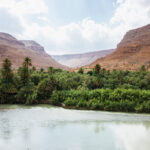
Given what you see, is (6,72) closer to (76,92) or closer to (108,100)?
(76,92)

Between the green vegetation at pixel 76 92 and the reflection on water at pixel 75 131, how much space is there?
94.8 inches

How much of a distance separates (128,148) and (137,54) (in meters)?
77.2

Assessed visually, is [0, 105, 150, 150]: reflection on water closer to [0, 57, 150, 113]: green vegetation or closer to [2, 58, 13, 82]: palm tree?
[0, 57, 150, 113]: green vegetation

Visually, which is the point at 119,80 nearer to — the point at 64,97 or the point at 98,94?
the point at 98,94

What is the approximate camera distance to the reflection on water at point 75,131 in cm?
1433

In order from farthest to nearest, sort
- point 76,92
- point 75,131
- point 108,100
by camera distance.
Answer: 1. point 76,92
2. point 108,100
3. point 75,131

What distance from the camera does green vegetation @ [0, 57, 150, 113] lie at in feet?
85.9

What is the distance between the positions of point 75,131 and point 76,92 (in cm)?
1267

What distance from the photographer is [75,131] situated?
17.8m

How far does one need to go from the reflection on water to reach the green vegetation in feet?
7.90

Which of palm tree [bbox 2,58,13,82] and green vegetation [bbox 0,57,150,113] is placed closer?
green vegetation [bbox 0,57,150,113]

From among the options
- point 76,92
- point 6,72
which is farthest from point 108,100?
point 6,72

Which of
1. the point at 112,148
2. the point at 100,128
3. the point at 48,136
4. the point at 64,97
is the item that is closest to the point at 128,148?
the point at 112,148

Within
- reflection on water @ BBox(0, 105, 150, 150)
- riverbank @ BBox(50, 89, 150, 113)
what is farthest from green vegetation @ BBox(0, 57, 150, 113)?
reflection on water @ BBox(0, 105, 150, 150)
